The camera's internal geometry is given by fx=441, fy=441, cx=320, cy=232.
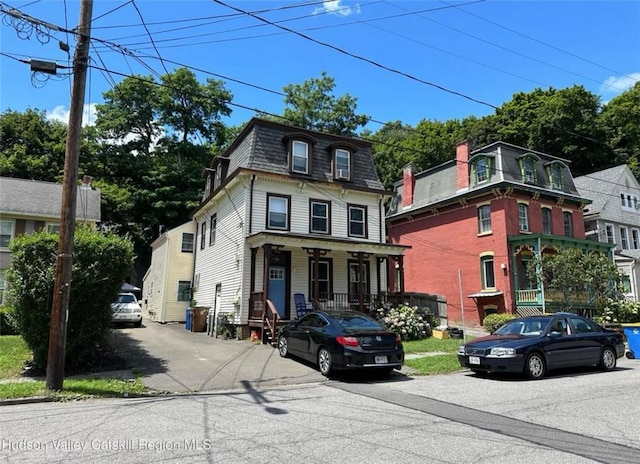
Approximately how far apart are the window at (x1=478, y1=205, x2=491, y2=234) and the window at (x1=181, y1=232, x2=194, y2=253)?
1696cm

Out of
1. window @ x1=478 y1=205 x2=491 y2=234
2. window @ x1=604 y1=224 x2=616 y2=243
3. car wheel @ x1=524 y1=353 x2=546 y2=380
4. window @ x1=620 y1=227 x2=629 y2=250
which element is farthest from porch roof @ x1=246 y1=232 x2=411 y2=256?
window @ x1=620 y1=227 x2=629 y2=250

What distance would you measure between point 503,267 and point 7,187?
2817cm

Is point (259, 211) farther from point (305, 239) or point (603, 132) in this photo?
point (603, 132)

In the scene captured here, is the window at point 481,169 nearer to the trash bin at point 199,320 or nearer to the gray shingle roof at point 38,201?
the trash bin at point 199,320

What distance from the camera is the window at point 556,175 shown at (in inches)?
1085

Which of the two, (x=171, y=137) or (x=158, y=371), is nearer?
(x=158, y=371)

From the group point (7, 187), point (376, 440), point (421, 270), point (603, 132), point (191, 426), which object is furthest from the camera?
point (603, 132)

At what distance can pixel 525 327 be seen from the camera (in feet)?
38.5

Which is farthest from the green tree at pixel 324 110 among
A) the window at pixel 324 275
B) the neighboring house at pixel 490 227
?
the window at pixel 324 275

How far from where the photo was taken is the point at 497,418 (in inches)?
262

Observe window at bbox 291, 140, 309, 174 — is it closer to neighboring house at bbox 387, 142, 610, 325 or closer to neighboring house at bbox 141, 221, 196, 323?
neighboring house at bbox 387, 142, 610, 325

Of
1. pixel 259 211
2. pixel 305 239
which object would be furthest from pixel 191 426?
pixel 259 211

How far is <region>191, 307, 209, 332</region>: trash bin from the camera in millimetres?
20406

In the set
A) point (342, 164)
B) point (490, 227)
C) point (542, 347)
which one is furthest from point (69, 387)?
point (490, 227)
